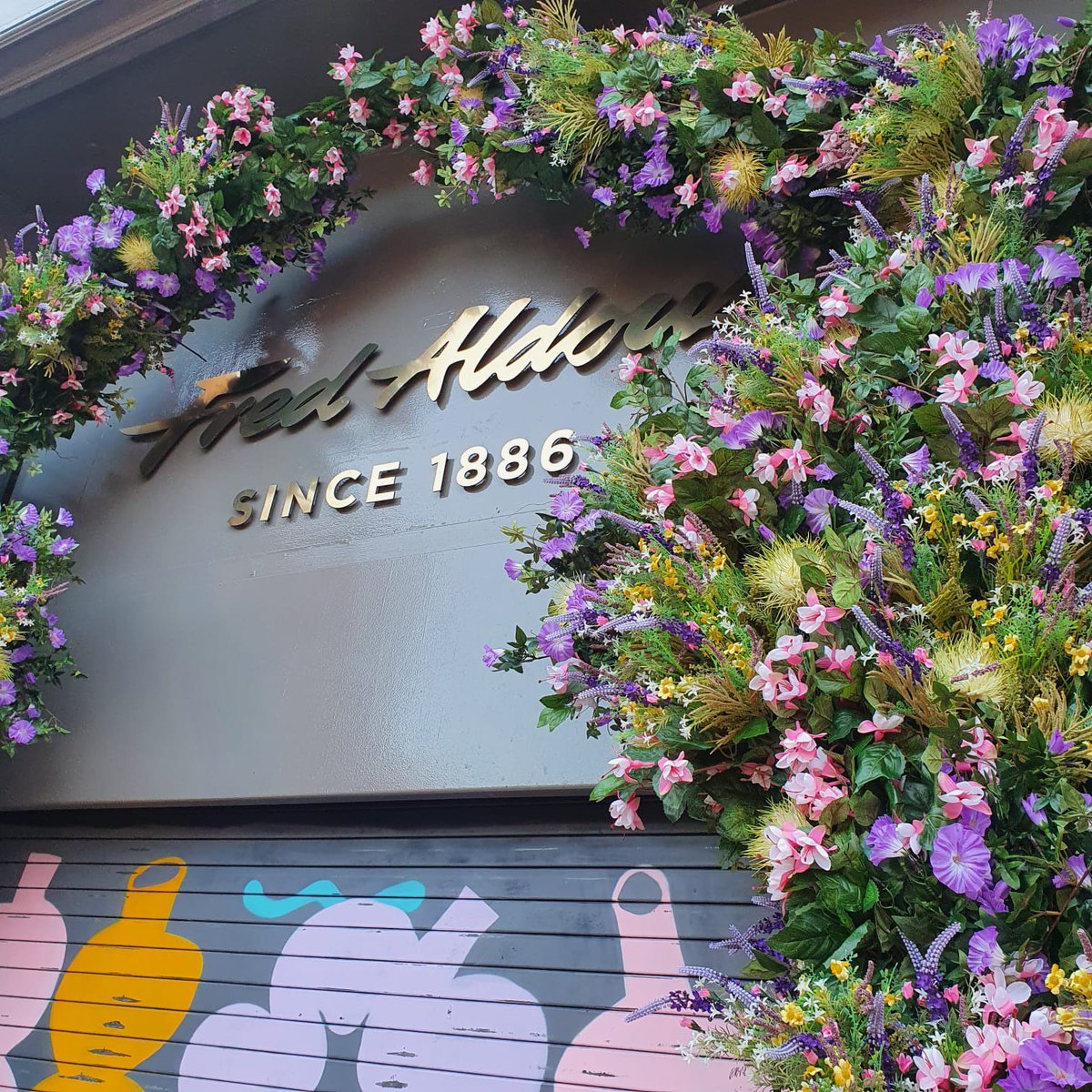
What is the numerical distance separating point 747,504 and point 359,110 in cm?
251

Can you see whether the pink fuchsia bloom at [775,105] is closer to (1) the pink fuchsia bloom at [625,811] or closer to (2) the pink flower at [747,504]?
(2) the pink flower at [747,504]

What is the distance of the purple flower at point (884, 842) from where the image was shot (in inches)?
58.1

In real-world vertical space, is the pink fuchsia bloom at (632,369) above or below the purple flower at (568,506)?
above

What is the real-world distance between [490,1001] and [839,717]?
1.59 metres

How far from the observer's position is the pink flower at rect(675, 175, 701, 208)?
2.76 meters

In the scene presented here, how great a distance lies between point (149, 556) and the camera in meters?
4.00

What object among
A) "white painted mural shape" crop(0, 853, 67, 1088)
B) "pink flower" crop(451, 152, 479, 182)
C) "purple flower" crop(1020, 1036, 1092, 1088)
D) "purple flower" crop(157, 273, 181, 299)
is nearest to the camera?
"purple flower" crop(1020, 1036, 1092, 1088)

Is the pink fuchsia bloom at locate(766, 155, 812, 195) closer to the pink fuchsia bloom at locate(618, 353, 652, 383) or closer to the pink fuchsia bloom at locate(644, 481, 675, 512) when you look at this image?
the pink fuchsia bloom at locate(618, 353, 652, 383)

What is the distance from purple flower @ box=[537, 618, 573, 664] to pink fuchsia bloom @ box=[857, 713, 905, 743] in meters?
0.68

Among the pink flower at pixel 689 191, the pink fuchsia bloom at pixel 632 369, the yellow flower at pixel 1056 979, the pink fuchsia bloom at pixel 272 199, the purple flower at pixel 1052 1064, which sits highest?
the pink fuchsia bloom at pixel 272 199

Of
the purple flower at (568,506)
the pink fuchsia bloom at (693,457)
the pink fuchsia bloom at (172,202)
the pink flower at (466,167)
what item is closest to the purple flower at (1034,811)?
the pink fuchsia bloom at (693,457)

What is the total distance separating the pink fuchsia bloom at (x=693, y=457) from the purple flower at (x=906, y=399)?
371 mm

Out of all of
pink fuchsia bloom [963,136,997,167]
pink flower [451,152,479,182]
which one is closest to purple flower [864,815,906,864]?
pink fuchsia bloom [963,136,997,167]

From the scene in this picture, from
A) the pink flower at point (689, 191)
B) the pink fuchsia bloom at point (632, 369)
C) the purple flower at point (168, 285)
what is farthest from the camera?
the purple flower at point (168, 285)
